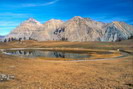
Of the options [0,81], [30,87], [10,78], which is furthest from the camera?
[10,78]

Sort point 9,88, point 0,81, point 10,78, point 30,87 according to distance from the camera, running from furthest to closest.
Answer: point 10,78, point 0,81, point 30,87, point 9,88

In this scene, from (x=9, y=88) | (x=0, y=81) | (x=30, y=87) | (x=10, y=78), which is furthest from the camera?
Result: (x=10, y=78)

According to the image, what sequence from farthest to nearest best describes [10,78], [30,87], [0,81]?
[10,78] < [0,81] < [30,87]

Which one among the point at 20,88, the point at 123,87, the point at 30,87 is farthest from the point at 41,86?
the point at 123,87

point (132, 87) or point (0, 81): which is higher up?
point (0, 81)

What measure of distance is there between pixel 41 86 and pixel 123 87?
907 centimetres

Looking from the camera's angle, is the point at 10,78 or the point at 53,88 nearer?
the point at 53,88

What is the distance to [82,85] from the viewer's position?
17078 millimetres

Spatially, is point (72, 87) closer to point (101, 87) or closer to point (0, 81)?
point (101, 87)

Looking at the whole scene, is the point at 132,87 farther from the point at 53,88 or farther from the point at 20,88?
the point at 20,88

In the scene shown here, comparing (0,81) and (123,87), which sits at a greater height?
(0,81)

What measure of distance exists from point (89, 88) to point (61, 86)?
9.94 feet

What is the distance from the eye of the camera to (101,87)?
16469 mm

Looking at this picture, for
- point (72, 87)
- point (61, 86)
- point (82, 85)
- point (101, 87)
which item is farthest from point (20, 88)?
point (101, 87)
